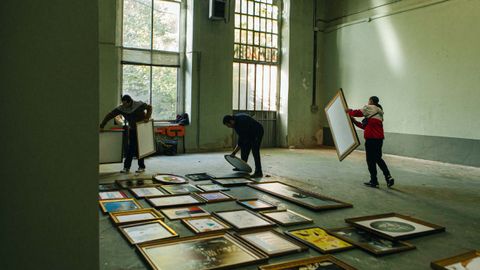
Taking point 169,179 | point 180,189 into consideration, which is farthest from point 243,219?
point 169,179

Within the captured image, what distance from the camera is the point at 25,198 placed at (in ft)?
4.07

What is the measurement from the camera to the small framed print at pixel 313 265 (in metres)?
2.77

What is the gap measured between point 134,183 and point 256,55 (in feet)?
21.8

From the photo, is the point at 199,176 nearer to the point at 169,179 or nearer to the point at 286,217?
the point at 169,179

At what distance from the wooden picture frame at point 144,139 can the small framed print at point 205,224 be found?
3004mm

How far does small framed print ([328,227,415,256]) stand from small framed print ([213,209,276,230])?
688mm

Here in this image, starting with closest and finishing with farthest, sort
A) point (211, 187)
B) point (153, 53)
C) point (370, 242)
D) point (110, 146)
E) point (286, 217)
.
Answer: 1. point (370, 242)
2. point (286, 217)
3. point (211, 187)
4. point (110, 146)
5. point (153, 53)

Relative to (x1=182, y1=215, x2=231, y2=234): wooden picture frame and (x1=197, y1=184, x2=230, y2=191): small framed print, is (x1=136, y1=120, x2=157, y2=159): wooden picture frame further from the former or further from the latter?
(x1=182, y1=215, x2=231, y2=234): wooden picture frame

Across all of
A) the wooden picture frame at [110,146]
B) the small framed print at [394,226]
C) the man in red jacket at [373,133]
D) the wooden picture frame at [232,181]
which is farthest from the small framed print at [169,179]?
the man in red jacket at [373,133]

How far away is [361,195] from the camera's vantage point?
213 inches

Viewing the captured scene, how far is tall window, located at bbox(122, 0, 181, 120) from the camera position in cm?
899

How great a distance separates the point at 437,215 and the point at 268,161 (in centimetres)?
440

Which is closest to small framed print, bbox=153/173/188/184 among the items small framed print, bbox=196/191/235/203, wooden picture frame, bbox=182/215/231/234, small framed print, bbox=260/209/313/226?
small framed print, bbox=196/191/235/203

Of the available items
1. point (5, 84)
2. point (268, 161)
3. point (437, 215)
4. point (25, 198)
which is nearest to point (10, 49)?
point (5, 84)
